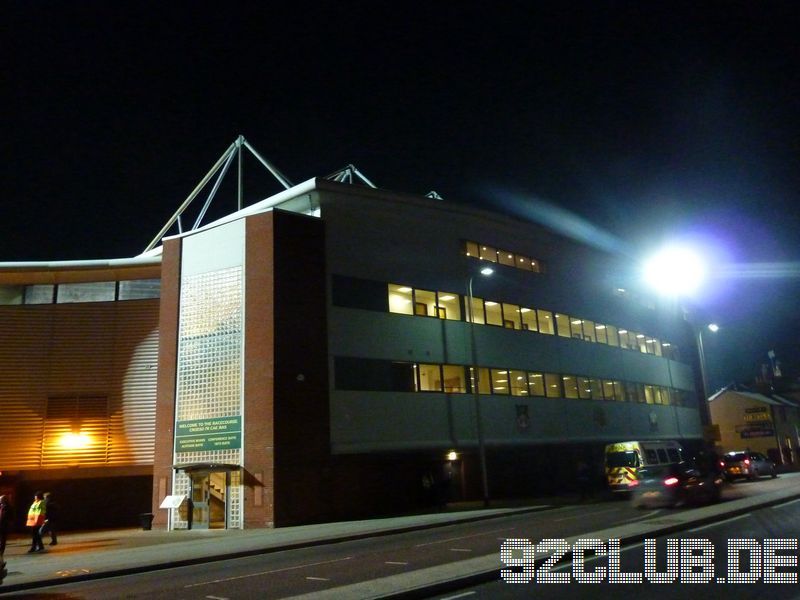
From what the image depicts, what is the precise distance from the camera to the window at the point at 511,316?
35.9m

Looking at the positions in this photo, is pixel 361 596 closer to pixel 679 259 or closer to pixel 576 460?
pixel 679 259

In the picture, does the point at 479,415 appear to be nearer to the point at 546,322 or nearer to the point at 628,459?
the point at 628,459

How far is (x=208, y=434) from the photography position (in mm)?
26453

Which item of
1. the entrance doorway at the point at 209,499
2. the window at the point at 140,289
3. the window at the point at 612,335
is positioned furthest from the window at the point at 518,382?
the window at the point at 140,289

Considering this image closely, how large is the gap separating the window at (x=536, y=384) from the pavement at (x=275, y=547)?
9304 mm

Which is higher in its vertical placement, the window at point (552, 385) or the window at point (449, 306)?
the window at point (449, 306)

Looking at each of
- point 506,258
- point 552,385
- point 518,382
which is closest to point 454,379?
point 518,382

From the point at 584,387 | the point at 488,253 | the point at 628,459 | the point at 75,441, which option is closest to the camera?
the point at 628,459

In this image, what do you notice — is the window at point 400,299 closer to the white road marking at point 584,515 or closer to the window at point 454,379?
the window at point 454,379

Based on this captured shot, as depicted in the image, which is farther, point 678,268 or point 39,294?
point 39,294

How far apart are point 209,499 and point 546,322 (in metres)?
21.6

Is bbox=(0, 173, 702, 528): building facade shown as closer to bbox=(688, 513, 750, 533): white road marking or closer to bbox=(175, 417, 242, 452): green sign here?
bbox=(175, 417, 242, 452): green sign

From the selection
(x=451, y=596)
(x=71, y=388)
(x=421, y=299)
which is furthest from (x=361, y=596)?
(x=71, y=388)

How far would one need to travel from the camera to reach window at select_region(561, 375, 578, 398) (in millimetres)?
38531
